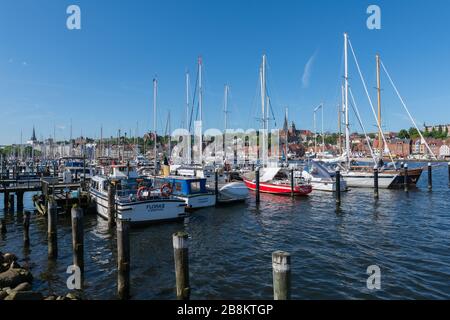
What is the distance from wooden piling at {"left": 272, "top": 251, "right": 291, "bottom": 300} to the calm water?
4.28 meters

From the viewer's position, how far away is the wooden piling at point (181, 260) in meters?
10.2

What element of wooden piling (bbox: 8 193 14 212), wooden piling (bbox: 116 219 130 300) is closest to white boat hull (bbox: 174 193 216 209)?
wooden piling (bbox: 8 193 14 212)

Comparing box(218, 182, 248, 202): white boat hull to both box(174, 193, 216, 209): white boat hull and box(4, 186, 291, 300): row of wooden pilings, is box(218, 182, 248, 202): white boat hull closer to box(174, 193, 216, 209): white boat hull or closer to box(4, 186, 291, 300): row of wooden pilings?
box(174, 193, 216, 209): white boat hull

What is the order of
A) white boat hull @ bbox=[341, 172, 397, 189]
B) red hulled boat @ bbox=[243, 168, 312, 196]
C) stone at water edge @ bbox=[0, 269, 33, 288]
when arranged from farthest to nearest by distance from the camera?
white boat hull @ bbox=[341, 172, 397, 189]
red hulled boat @ bbox=[243, 168, 312, 196]
stone at water edge @ bbox=[0, 269, 33, 288]

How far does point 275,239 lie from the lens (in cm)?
1958

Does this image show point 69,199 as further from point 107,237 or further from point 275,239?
point 275,239

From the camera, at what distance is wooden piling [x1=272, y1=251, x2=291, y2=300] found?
781 centimetres

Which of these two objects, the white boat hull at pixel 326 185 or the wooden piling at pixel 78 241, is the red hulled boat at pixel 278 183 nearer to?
the white boat hull at pixel 326 185

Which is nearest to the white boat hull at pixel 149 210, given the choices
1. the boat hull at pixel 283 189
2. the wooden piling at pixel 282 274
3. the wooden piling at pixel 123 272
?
the wooden piling at pixel 123 272

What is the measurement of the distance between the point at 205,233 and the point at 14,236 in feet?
38.4

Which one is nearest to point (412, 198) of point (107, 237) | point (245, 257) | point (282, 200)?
point (282, 200)

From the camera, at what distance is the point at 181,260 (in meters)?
10.2

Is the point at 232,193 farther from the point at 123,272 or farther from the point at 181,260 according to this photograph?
the point at 181,260

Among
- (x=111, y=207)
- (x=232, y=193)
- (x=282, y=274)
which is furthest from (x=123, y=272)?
(x=232, y=193)
